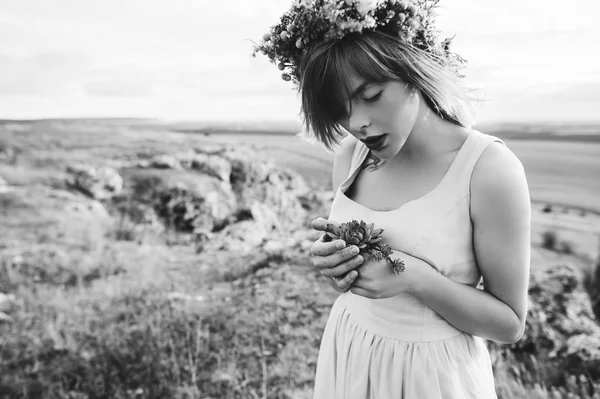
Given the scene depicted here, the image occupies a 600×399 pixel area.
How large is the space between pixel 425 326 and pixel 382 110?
2.59ft

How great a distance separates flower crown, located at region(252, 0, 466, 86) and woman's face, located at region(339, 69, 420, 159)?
7.3 inches

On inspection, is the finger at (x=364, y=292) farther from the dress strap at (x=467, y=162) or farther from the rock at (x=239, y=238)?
the rock at (x=239, y=238)

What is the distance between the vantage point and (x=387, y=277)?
150 cm

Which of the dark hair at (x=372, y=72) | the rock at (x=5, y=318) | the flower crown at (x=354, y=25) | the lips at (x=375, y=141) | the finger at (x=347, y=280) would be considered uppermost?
the flower crown at (x=354, y=25)

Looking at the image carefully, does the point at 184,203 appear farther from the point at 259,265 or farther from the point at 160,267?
the point at 259,265

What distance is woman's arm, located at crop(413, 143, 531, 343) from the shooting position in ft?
4.65

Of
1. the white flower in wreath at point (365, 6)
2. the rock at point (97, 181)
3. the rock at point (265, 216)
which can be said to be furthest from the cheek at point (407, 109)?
the rock at point (97, 181)

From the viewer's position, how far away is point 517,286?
58.7 inches

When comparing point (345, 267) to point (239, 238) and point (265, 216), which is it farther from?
point (265, 216)

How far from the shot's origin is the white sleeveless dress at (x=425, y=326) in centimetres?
154

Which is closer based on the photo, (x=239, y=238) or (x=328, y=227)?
(x=328, y=227)

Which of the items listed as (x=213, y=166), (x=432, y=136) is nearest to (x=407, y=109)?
(x=432, y=136)

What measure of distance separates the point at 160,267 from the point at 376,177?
4.43 meters

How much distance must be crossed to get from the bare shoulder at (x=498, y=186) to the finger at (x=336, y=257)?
0.42 metres
